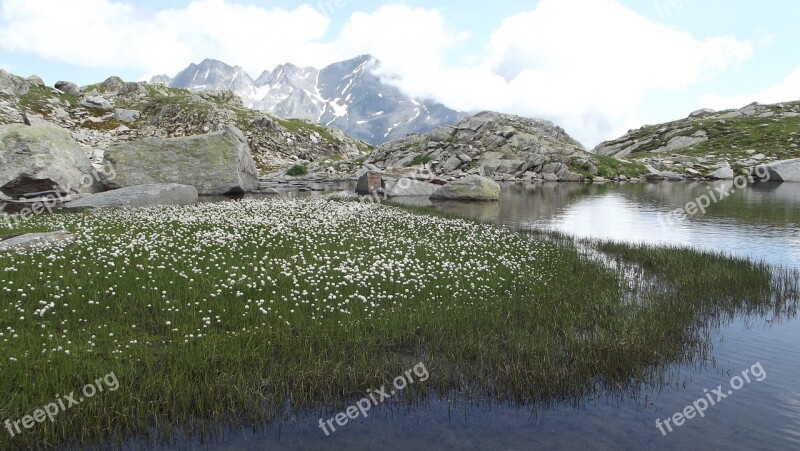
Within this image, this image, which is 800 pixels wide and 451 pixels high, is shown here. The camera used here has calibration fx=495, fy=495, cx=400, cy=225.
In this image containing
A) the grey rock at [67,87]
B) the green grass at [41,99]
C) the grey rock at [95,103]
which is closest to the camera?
the green grass at [41,99]

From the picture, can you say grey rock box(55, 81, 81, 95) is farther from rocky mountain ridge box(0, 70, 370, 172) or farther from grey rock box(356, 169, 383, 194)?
grey rock box(356, 169, 383, 194)

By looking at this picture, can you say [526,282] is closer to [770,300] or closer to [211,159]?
[770,300]

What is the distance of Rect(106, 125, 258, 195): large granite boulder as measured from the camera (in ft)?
132

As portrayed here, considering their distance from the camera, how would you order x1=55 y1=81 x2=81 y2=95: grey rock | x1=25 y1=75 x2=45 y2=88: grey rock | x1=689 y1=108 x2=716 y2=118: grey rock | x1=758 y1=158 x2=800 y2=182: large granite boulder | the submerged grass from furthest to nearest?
x1=689 y1=108 x2=716 y2=118: grey rock < x1=55 y1=81 x2=81 y2=95: grey rock < x1=25 y1=75 x2=45 y2=88: grey rock < x1=758 y1=158 x2=800 y2=182: large granite boulder < the submerged grass

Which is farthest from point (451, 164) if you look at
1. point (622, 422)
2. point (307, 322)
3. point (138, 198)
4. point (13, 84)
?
point (13, 84)

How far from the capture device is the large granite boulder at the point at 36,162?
33.8 meters

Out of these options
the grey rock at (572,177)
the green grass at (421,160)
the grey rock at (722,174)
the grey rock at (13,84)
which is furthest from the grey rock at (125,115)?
the grey rock at (722,174)

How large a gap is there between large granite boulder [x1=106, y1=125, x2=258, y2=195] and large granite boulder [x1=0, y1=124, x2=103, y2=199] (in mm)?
3513

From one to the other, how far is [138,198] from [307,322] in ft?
82.2

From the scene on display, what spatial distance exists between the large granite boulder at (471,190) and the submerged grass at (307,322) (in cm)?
3108

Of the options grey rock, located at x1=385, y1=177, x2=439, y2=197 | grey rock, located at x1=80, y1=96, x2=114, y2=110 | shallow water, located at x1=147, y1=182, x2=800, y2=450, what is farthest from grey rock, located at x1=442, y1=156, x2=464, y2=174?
grey rock, located at x1=80, y1=96, x2=114, y2=110

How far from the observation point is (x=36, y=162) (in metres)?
34.2

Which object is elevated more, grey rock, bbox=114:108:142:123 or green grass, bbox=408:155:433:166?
grey rock, bbox=114:108:142:123

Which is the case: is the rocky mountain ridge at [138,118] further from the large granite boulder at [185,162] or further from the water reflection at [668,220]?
the water reflection at [668,220]
